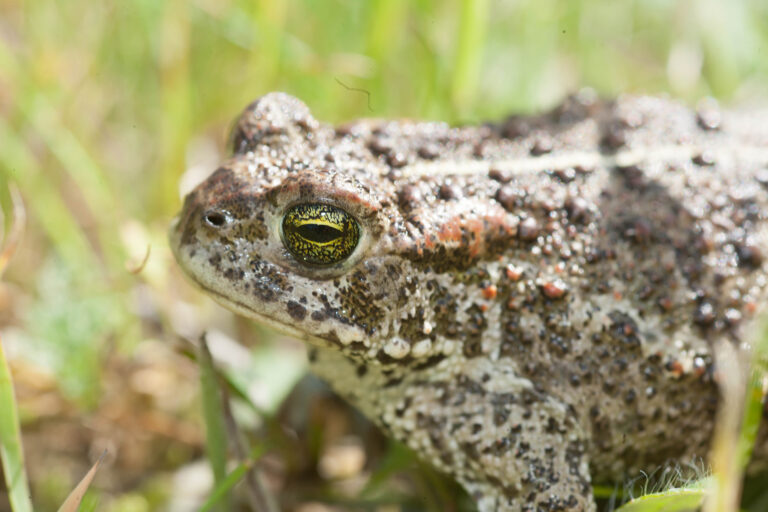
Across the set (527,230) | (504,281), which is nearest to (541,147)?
(527,230)

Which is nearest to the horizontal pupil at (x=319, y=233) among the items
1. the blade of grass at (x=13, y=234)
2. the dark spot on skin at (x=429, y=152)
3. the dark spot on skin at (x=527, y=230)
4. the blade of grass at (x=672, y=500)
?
the dark spot on skin at (x=429, y=152)

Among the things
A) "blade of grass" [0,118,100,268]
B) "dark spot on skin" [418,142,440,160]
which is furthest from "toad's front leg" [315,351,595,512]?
"blade of grass" [0,118,100,268]

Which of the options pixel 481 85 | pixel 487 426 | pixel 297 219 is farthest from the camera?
pixel 481 85

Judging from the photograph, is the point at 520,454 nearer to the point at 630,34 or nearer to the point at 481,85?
the point at 481,85

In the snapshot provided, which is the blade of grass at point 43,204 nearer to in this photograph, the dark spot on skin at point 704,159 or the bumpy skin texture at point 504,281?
the bumpy skin texture at point 504,281

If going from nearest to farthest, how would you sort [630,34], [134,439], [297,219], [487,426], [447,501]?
[297,219] → [487,426] → [447,501] → [134,439] → [630,34]

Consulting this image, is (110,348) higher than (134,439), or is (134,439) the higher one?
(110,348)

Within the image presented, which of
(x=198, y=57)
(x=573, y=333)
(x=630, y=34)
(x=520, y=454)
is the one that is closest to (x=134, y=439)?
(x=520, y=454)
